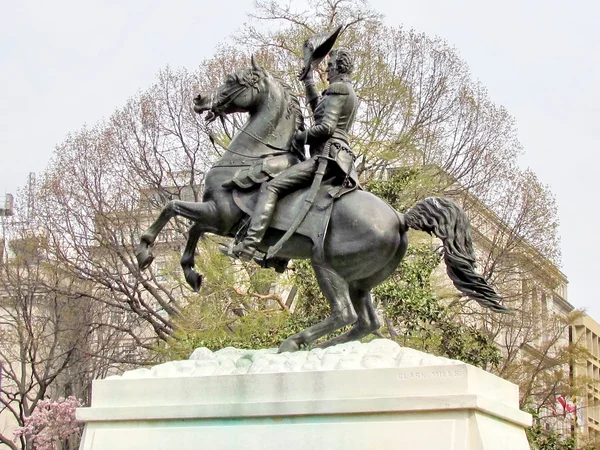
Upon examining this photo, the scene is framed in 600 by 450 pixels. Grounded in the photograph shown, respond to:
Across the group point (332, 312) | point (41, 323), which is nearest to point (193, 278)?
point (332, 312)

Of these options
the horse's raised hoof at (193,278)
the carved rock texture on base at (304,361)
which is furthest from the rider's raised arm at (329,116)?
the carved rock texture on base at (304,361)

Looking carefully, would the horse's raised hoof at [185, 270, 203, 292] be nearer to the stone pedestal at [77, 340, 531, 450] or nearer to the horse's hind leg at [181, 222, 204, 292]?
the horse's hind leg at [181, 222, 204, 292]

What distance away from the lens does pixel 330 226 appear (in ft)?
29.1

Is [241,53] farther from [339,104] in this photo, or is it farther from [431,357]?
[431,357]

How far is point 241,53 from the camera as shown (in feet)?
84.9

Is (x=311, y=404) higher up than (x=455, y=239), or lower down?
lower down

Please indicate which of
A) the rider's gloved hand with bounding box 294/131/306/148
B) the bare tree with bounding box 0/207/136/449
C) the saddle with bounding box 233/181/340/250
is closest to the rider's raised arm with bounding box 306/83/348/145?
the rider's gloved hand with bounding box 294/131/306/148

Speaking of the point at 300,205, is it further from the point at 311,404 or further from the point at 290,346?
the point at 311,404

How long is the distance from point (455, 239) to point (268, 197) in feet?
5.42

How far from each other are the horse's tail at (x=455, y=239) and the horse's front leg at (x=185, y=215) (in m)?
1.74

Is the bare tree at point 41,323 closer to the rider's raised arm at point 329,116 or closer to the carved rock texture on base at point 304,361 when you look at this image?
the rider's raised arm at point 329,116

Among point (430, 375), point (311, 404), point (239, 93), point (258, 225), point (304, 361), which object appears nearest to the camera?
point (430, 375)

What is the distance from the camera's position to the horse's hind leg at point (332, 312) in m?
8.67

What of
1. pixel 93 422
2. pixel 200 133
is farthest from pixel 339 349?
pixel 200 133
